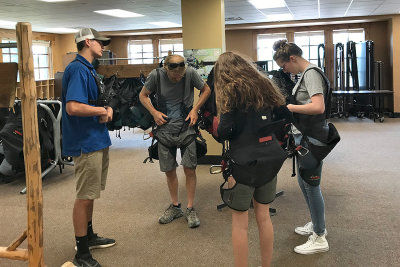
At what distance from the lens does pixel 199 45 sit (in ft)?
18.2

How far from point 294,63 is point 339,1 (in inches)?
262

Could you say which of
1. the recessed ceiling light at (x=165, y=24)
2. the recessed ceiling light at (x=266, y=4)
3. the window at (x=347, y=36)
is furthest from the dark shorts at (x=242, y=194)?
the window at (x=347, y=36)

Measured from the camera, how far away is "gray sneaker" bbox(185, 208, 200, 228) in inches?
130

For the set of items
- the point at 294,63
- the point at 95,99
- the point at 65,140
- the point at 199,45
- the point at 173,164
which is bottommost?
the point at 173,164

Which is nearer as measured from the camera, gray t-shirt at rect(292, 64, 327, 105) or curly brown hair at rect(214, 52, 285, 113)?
curly brown hair at rect(214, 52, 285, 113)

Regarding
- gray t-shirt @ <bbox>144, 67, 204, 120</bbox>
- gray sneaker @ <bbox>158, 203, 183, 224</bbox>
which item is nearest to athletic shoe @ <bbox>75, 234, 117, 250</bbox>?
gray sneaker @ <bbox>158, 203, 183, 224</bbox>

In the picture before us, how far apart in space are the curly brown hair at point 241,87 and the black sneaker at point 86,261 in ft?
4.47

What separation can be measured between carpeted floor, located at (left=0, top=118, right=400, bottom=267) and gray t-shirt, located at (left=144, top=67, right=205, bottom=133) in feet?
2.80

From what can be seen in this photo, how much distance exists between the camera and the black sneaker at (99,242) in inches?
116

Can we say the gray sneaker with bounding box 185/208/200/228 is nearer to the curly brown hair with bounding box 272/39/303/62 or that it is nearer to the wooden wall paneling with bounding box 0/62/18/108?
the curly brown hair with bounding box 272/39/303/62

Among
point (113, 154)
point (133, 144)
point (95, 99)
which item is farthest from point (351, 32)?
point (95, 99)

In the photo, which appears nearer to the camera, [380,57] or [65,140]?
[65,140]

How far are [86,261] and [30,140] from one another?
119 centimetres

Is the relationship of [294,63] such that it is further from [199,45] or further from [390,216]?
[199,45]
